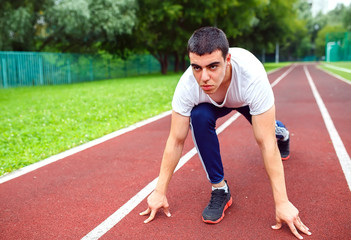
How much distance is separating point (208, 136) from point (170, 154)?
368mm

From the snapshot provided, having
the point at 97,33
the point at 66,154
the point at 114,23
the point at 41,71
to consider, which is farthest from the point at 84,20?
the point at 66,154

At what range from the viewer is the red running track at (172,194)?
2855 millimetres

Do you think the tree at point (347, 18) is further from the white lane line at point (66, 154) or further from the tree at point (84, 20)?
the white lane line at point (66, 154)

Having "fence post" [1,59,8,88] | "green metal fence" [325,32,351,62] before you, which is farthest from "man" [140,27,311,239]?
"green metal fence" [325,32,351,62]

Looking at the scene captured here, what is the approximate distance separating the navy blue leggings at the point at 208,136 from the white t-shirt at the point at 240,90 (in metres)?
0.07

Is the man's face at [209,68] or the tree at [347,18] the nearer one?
the man's face at [209,68]

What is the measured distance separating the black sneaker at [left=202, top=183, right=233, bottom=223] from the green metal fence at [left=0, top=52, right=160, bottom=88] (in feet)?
56.9

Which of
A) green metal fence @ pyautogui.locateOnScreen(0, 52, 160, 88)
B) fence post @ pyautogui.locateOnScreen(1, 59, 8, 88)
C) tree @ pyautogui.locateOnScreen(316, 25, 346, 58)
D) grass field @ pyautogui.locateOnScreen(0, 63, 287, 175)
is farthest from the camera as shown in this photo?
tree @ pyautogui.locateOnScreen(316, 25, 346, 58)

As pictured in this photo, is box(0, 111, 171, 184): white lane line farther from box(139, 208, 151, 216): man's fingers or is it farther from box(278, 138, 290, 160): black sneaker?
box(278, 138, 290, 160): black sneaker

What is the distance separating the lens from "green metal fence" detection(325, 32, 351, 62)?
1635 inches

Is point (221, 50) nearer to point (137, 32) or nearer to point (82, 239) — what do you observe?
point (82, 239)

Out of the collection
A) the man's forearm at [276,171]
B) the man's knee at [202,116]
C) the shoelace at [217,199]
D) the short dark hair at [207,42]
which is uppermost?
the short dark hair at [207,42]

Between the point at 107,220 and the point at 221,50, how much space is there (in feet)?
5.87

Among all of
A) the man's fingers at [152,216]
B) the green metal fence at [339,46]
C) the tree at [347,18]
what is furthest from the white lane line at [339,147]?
the tree at [347,18]
